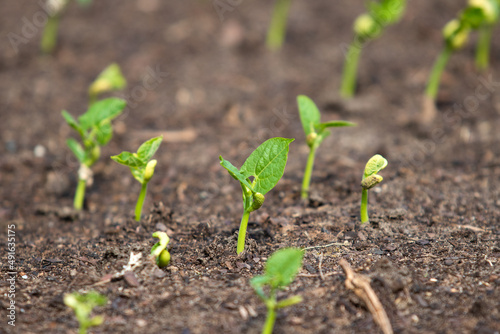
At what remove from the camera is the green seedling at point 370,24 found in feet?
8.03

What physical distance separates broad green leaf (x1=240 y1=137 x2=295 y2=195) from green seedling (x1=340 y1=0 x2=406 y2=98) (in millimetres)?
1326

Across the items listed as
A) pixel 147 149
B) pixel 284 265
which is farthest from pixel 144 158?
pixel 284 265

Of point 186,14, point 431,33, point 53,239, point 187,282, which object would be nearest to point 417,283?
point 187,282

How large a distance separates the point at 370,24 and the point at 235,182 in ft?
3.64

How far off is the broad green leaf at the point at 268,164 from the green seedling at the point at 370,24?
52.2 inches

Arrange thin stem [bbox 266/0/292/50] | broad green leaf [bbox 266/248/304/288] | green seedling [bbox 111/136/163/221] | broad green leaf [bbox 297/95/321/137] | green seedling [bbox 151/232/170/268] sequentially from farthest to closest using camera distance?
thin stem [bbox 266/0/292/50]
broad green leaf [bbox 297/95/321/137]
green seedling [bbox 111/136/163/221]
green seedling [bbox 151/232/170/268]
broad green leaf [bbox 266/248/304/288]

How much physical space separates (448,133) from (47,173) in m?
2.07

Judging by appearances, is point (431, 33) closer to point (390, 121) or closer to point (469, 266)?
point (390, 121)

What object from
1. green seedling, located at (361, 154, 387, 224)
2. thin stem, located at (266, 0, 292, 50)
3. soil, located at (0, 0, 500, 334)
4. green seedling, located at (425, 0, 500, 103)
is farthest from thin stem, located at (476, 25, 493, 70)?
green seedling, located at (361, 154, 387, 224)

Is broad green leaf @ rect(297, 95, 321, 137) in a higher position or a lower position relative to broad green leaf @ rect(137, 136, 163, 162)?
higher

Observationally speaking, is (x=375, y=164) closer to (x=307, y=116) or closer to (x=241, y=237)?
(x=307, y=116)

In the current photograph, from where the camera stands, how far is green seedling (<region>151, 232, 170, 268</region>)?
1.50 m

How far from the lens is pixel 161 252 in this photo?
1525 millimetres

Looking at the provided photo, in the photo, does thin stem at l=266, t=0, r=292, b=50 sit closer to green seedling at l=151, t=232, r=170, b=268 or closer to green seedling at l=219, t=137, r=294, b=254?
green seedling at l=219, t=137, r=294, b=254
